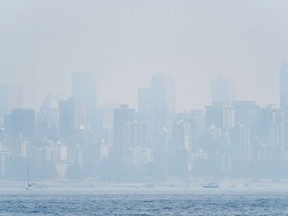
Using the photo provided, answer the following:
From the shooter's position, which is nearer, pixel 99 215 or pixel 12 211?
pixel 99 215

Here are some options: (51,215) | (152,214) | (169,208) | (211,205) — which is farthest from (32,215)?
(211,205)

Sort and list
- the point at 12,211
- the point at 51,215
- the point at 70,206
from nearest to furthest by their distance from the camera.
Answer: the point at 51,215
the point at 12,211
the point at 70,206

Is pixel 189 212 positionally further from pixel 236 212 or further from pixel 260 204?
pixel 260 204

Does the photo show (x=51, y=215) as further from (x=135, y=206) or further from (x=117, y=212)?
(x=135, y=206)

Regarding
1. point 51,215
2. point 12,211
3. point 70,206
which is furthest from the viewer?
point 70,206

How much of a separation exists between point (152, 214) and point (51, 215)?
9087 millimetres

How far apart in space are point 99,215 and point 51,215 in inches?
169

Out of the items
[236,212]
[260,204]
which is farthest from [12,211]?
[260,204]

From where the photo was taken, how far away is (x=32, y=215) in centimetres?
14288

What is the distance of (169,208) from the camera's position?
160625 millimetres

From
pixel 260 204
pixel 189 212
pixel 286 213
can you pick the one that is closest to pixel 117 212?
pixel 189 212

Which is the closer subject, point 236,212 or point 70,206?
point 236,212

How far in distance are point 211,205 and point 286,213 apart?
27498 mm

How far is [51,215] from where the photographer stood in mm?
142625
